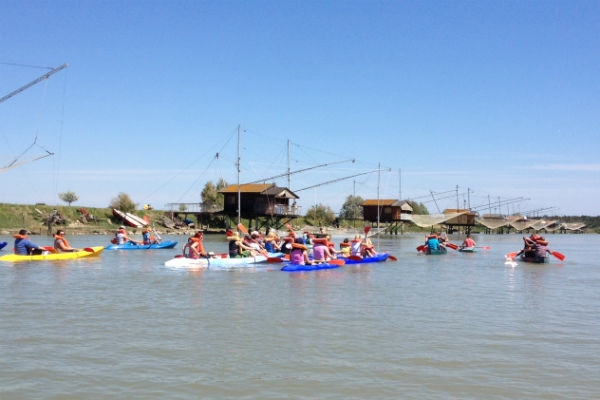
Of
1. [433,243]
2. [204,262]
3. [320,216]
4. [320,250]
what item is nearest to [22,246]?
[204,262]

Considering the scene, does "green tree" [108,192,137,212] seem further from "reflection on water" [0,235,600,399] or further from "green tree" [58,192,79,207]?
"reflection on water" [0,235,600,399]

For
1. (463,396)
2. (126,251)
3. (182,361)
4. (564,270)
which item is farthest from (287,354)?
(126,251)

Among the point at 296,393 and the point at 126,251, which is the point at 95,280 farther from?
the point at 126,251

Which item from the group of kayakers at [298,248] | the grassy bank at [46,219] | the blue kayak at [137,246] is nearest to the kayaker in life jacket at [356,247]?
the group of kayakers at [298,248]

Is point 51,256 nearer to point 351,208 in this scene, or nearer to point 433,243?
point 433,243

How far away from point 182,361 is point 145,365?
1.87ft

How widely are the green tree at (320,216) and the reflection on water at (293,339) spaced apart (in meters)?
70.0

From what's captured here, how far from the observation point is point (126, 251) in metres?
35.6

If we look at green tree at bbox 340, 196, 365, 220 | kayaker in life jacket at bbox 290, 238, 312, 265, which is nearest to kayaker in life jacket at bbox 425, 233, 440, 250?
kayaker in life jacket at bbox 290, 238, 312, 265

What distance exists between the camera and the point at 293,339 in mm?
10680

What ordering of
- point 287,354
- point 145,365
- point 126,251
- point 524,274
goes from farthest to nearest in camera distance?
point 126,251, point 524,274, point 287,354, point 145,365

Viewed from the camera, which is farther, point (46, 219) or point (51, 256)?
point (46, 219)

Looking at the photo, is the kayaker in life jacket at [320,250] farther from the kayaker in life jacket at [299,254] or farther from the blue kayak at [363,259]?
the blue kayak at [363,259]

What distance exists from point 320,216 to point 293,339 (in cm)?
8126
